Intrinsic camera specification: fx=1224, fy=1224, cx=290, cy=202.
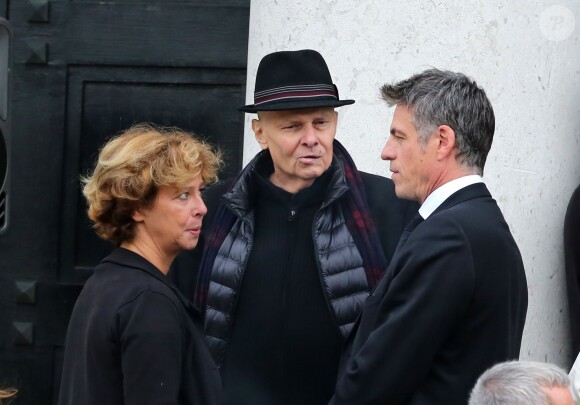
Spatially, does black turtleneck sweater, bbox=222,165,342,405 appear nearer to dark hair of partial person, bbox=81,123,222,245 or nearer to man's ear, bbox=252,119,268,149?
man's ear, bbox=252,119,268,149

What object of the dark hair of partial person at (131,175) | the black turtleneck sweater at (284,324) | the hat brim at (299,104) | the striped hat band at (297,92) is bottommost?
the black turtleneck sweater at (284,324)

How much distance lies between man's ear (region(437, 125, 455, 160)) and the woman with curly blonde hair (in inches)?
24.7

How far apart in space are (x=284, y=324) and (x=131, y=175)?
31.8 inches

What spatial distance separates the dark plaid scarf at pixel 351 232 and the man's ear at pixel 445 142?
57 cm

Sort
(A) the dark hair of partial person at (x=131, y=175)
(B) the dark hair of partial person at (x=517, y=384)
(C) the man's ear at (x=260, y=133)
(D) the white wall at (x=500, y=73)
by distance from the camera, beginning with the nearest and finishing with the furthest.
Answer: (B) the dark hair of partial person at (x=517, y=384), (A) the dark hair of partial person at (x=131, y=175), (C) the man's ear at (x=260, y=133), (D) the white wall at (x=500, y=73)

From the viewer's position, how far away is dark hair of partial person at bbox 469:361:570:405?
8.25ft

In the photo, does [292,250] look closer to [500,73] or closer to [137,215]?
[137,215]

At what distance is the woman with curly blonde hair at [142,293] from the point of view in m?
2.92

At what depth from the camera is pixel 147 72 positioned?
498cm

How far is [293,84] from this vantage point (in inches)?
152

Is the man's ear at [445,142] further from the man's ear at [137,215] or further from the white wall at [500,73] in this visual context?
the white wall at [500,73]

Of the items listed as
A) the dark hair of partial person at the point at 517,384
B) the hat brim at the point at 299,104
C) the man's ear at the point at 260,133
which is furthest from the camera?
the man's ear at the point at 260,133

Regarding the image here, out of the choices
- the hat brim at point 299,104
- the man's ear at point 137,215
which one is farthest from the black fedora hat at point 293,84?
the man's ear at point 137,215

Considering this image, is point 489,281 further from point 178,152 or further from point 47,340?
point 47,340
